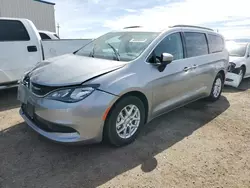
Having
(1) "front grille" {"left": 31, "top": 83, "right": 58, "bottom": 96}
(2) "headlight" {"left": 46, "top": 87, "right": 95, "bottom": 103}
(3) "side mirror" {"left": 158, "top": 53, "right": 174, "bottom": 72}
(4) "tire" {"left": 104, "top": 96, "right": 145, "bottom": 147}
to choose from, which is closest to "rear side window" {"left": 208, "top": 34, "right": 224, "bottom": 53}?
(3) "side mirror" {"left": 158, "top": 53, "right": 174, "bottom": 72}

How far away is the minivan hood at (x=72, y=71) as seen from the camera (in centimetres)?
268

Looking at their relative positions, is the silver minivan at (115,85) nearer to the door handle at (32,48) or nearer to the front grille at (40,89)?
the front grille at (40,89)

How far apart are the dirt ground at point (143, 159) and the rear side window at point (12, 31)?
1.90 m

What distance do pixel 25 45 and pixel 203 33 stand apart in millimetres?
3964

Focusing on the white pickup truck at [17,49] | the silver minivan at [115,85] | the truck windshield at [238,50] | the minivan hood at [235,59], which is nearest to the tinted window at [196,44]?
the silver minivan at [115,85]

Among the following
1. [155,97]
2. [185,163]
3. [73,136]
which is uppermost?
[155,97]

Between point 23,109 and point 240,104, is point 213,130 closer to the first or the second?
point 240,104

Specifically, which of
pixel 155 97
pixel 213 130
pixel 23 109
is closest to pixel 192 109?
pixel 213 130

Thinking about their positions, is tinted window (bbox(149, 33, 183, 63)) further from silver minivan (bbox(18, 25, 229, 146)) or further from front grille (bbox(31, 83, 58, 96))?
front grille (bbox(31, 83, 58, 96))

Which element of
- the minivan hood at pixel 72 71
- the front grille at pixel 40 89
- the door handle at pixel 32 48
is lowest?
the front grille at pixel 40 89

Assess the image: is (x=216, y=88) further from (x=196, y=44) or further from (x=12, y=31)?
(x=12, y=31)

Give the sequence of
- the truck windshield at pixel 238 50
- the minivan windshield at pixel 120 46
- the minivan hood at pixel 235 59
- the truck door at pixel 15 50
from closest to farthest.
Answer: the minivan windshield at pixel 120 46 → the truck door at pixel 15 50 → the minivan hood at pixel 235 59 → the truck windshield at pixel 238 50

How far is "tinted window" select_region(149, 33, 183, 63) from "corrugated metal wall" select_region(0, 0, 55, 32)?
12730mm

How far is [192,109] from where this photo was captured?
471cm
